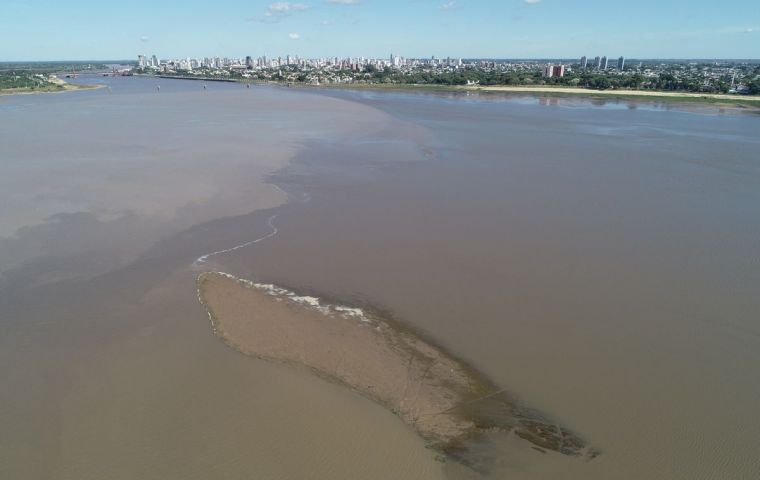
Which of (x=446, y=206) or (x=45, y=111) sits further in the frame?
(x=45, y=111)

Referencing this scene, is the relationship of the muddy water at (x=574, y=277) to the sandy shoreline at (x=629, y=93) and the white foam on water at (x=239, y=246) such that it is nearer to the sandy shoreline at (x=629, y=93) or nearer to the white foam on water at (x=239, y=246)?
the white foam on water at (x=239, y=246)

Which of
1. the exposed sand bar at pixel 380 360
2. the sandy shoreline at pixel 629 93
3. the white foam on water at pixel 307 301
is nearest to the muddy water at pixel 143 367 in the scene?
the exposed sand bar at pixel 380 360

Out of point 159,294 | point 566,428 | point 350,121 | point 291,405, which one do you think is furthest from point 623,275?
point 350,121

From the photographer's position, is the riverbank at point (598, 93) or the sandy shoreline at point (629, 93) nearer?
the riverbank at point (598, 93)

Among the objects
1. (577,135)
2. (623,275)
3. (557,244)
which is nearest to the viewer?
(623,275)

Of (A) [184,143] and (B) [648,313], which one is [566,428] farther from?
(A) [184,143]
